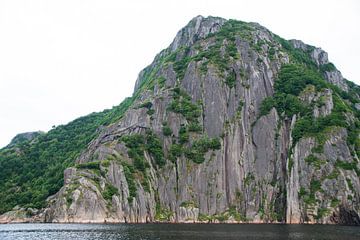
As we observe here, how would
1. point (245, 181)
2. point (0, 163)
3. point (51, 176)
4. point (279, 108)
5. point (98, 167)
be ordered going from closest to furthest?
point (98, 167), point (245, 181), point (279, 108), point (51, 176), point (0, 163)

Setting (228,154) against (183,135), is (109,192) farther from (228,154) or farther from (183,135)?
(228,154)

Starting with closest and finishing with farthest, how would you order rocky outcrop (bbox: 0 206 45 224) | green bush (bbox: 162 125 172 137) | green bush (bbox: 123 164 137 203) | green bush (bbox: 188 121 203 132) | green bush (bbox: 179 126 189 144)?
1. green bush (bbox: 123 164 137 203)
2. rocky outcrop (bbox: 0 206 45 224)
3. green bush (bbox: 179 126 189 144)
4. green bush (bbox: 188 121 203 132)
5. green bush (bbox: 162 125 172 137)

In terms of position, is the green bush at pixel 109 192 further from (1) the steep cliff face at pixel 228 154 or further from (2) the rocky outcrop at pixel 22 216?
(2) the rocky outcrop at pixel 22 216

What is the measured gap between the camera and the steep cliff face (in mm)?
136875

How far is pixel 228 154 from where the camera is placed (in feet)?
532

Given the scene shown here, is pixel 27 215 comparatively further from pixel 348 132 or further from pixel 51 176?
pixel 348 132

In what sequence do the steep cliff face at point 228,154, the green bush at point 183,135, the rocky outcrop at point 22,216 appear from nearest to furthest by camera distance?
the steep cliff face at point 228,154 < the rocky outcrop at point 22,216 < the green bush at point 183,135

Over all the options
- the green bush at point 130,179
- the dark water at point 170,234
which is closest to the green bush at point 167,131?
the green bush at point 130,179

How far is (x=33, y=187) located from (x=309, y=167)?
10558 cm

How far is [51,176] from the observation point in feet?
597

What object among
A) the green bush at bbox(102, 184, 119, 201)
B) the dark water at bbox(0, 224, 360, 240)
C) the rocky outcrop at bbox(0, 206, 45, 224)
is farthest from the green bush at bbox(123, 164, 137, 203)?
the dark water at bbox(0, 224, 360, 240)

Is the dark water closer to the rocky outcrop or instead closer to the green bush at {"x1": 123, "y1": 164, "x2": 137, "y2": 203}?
the green bush at {"x1": 123, "y1": 164, "x2": 137, "y2": 203}

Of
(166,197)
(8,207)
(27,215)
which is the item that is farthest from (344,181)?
(8,207)

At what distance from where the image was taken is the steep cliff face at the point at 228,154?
137 metres
